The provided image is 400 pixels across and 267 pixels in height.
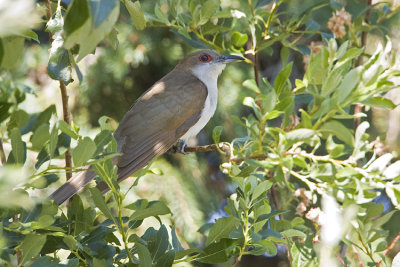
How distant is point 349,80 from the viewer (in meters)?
1.03

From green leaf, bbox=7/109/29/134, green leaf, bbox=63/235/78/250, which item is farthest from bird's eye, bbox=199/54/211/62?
green leaf, bbox=63/235/78/250

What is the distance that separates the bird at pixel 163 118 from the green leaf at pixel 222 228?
133 cm

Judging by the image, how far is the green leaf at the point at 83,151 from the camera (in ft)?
3.52

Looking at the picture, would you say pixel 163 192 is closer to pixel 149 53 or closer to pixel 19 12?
pixel 149 53

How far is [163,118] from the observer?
3.16m

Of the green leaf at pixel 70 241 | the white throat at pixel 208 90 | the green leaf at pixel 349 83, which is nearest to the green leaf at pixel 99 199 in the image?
the green leaf at pixel 70 241

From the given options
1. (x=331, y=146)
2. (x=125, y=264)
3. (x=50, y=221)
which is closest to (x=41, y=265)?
(x=50, y=221)

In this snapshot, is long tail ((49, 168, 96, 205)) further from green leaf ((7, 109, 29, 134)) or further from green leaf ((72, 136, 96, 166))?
green leaf ((72, 136, 96, 166))

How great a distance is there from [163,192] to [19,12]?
298 centimetres

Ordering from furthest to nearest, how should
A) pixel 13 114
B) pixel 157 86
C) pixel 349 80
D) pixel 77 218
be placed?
pixel 157 86, pixel 77 218, pixel 13 114, pixel 349 80

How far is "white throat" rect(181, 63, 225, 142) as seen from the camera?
130 inches

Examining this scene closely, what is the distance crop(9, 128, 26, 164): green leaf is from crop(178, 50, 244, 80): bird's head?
259 cm

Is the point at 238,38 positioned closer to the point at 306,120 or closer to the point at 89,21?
the point at 306,120

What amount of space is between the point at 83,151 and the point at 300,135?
1.43 feet
